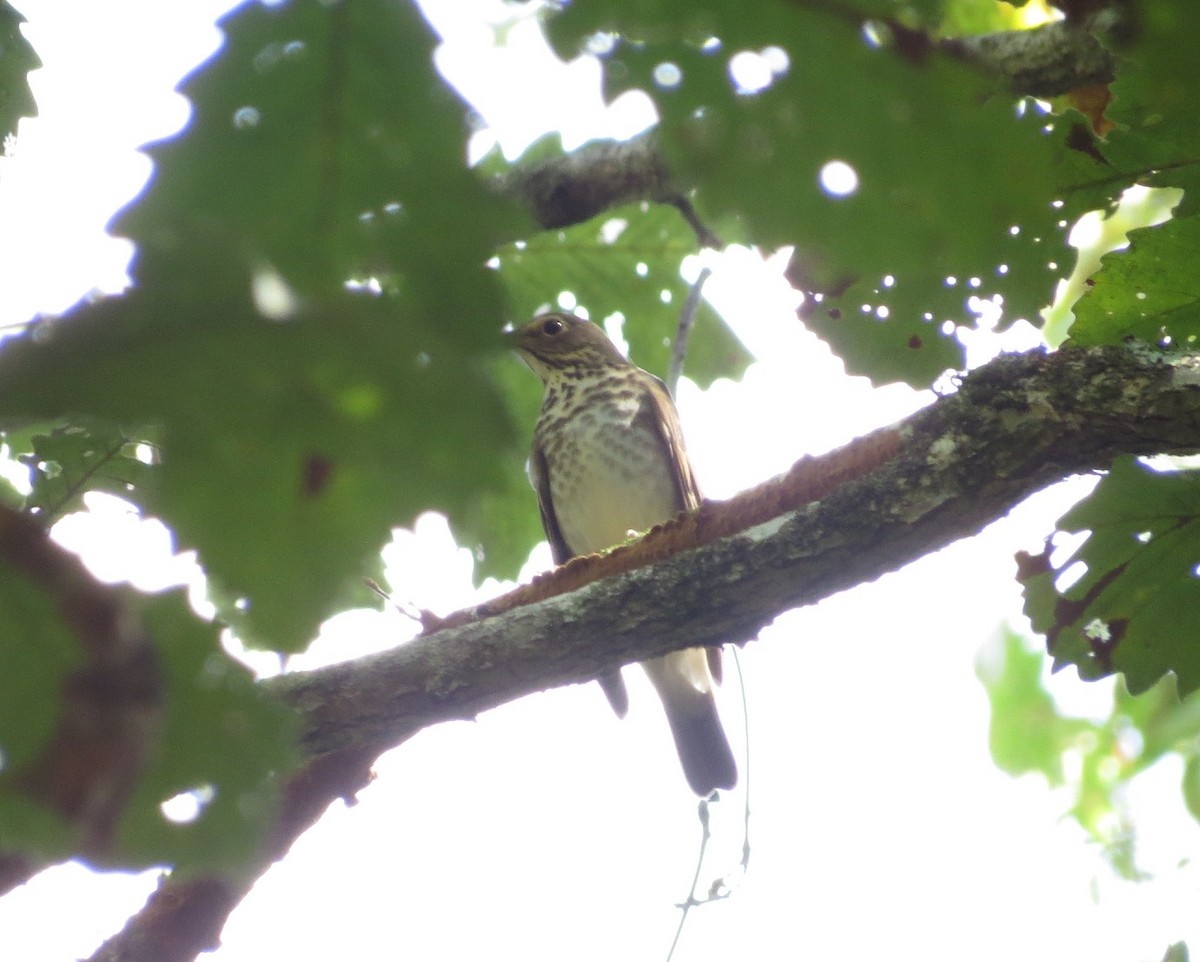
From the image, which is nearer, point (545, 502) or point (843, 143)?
point (843, 143)

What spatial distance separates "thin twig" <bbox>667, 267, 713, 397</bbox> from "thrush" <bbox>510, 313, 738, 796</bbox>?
1182mm

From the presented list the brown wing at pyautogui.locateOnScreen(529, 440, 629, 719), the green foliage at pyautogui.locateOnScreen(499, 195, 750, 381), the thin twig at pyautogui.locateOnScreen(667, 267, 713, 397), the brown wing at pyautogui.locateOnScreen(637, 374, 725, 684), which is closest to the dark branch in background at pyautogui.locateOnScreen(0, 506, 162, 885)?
the thin twig at pyautogui.locateOnScreen(667, 267, 713, 397)

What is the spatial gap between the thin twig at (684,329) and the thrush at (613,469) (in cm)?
118

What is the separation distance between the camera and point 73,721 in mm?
1219

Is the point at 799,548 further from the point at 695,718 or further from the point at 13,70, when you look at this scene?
the point at 695,718

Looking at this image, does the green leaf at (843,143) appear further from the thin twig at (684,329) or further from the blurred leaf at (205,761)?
the thin twig at (684,329)

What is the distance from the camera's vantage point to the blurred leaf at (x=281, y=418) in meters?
0.79

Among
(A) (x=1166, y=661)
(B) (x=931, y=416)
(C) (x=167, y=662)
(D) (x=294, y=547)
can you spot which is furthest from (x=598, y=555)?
(D) (x=294, y=547)

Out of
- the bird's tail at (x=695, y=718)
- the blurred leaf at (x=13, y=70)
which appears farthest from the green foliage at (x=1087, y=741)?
the blurred leaf at (x=13, y=70)

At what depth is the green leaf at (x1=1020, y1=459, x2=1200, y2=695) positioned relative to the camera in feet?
9.12

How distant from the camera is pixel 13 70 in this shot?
318cm

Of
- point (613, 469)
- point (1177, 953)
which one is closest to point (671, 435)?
point (613, 469)

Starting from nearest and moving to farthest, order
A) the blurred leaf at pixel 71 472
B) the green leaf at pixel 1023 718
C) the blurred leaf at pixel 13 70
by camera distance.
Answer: the blurred leaf at pixel 13 70 → the blurred leaf at pixel 71 472 → the green leaf at pixel 1023 718

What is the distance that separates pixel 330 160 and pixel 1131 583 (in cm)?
229
